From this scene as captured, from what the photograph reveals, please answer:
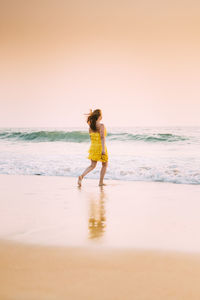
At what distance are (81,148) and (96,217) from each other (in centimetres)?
742

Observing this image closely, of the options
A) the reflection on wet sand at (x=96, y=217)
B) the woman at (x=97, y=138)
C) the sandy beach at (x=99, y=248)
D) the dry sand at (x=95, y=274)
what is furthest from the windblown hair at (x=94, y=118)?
the dry sand at (x=95, y=274)

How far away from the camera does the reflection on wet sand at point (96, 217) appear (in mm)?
2573

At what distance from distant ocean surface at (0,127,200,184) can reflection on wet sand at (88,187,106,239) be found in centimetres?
273

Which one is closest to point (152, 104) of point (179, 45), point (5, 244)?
point (179, 45)

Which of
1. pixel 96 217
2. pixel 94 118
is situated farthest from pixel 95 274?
pixel 94 118

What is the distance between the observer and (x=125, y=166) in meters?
7.13

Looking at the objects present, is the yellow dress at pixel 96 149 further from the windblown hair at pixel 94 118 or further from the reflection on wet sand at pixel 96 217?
the reflection on wet sand at pixel 96 217

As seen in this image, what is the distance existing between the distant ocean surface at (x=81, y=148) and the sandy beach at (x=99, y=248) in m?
3.22

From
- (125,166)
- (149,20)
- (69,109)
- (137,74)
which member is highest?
(149,20)

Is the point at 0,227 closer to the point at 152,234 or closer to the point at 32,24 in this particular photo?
the point at 152,234

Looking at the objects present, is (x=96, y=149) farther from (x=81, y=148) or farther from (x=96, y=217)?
(x=81, y=148)

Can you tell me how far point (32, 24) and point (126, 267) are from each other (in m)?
7.73

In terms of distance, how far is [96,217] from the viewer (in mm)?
3082

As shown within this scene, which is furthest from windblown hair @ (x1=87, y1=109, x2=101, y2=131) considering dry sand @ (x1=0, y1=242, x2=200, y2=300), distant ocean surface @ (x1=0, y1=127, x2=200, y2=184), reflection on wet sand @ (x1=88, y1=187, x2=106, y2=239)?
dry sand @ (x1=0, y1=242, x2=200, y2=300)
